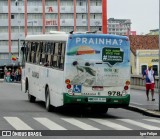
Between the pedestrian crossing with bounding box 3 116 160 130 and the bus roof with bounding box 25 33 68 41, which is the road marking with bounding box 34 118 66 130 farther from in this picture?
the bus roof with bounding box 25 33 68 41

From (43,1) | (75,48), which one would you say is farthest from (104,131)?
(43,1)

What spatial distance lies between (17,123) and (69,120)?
2202mm

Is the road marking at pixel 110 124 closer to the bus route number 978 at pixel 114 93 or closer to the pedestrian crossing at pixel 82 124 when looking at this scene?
the pedestrian crossing at pixel 82 124

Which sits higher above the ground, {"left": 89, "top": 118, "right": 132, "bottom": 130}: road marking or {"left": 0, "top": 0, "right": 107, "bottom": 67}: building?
{"left": 0, "top": 0, "right": 107, "bottom": 67}: building

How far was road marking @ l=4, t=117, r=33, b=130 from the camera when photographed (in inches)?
633

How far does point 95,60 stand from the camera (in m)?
20.2

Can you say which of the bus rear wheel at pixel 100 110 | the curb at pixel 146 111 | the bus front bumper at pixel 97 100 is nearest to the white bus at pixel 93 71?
the bus front bumper at pixel 97 100

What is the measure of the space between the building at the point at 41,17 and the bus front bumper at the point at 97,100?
9832 centimetres

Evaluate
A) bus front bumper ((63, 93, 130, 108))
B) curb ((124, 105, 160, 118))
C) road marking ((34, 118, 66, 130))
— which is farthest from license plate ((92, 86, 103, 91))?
curb ((124, 105, 160, 118))

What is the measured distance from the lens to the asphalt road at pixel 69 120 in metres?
16.6

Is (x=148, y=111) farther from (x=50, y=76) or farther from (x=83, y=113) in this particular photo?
(x=50, y=76)

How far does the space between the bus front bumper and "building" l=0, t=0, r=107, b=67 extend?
98318 mm

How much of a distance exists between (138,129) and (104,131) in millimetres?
1190

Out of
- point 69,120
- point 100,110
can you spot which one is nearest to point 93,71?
point 69,120
